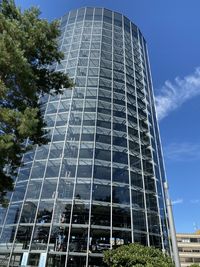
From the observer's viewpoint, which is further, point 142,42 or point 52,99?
point 142,42

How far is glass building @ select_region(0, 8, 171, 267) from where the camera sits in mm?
20656

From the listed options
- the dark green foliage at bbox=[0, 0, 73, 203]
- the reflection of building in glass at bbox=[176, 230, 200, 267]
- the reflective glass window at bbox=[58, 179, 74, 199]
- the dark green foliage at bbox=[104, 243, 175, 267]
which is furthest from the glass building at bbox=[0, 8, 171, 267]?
the reflection of building in glass at bbox=[176, 230, 200, 267]

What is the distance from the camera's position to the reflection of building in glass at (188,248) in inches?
2992

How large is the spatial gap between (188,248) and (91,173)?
67468mm

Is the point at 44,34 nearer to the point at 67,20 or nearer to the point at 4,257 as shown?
the point at 4,257

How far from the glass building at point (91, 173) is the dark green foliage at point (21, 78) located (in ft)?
35.0

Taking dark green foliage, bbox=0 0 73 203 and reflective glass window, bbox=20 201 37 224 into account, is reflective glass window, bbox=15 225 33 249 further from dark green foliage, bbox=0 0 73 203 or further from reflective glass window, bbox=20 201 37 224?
dark green foliage, bbox=0 0 73 203

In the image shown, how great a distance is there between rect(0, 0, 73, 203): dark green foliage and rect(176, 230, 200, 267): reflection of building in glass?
76032 mm

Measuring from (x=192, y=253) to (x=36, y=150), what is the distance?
2733 inches

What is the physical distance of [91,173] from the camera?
24.4 m

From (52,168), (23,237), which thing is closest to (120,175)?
(52,168)

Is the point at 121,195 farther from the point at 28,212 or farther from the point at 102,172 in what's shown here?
the point at 28,212

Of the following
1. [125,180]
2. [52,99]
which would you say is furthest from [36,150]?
[125,180]

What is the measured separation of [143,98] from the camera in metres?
35.7
